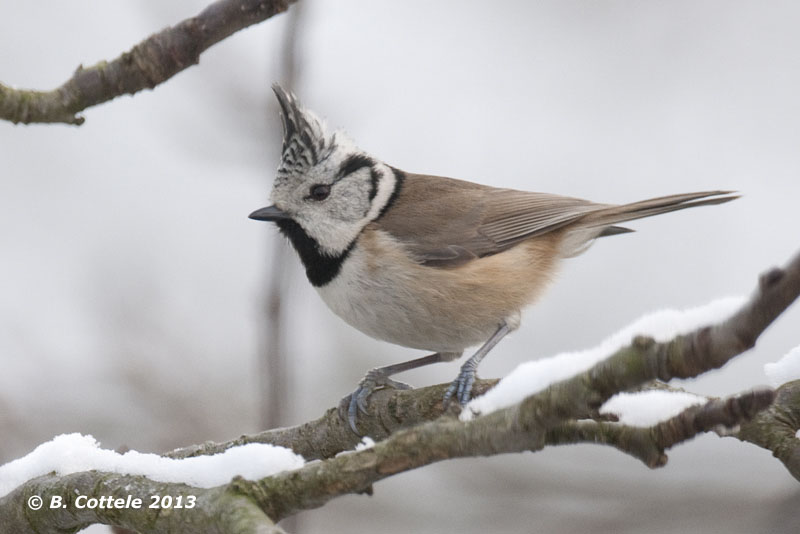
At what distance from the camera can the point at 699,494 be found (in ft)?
13.9

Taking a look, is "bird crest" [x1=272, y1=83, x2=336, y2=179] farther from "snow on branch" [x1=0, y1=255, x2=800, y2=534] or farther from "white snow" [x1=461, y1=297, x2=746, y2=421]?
"white snow" [x1=461, y1=297, x2=746, y2=421]

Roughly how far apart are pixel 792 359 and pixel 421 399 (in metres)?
1.28

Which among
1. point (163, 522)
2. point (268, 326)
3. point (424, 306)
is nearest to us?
point (163, 522)

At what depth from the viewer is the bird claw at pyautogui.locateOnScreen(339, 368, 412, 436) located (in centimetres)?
322

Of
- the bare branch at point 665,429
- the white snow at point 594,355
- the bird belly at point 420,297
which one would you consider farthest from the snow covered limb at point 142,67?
the bird belly at point 420,297

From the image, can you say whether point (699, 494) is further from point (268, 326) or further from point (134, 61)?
point (134, 61)

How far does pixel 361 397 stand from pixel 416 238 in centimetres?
102

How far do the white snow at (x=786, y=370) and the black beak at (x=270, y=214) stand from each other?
2359 mm

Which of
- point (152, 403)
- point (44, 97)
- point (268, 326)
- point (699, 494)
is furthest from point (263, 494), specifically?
point (152, 403)

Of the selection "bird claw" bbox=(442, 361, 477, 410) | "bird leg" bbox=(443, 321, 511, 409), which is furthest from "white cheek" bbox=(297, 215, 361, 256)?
"bird claw" bbox=(442, 361, 477, 410)

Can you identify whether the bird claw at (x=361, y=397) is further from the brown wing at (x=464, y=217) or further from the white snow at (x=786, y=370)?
the white snow at (x=786, y=370)

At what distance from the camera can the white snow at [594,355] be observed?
60.1 inches

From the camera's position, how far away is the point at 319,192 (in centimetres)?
420

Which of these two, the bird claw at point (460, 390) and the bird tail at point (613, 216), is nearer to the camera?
the bird claw at point (460, 390)
